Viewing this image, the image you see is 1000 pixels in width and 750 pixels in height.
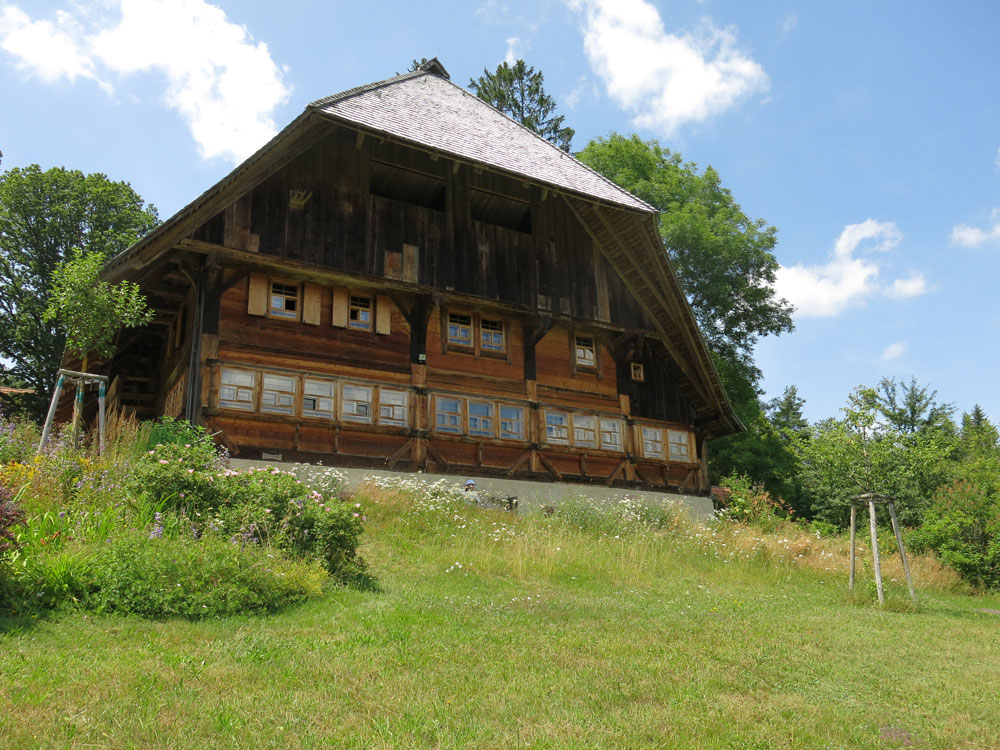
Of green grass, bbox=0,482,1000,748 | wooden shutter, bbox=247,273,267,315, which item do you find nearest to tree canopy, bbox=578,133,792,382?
wooden shutter, bbox=247,273,267,315

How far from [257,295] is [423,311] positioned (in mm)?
3656

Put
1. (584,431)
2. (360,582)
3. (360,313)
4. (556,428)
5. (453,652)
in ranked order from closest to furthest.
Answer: (453,652) → (360,582) → (360,313) → (556,428) → (584,431)

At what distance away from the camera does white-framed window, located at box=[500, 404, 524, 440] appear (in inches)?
786

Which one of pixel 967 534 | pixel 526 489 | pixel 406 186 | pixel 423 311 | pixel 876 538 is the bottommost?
pixel 967 534

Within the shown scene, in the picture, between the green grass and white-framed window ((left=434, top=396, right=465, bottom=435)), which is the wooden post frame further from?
white-framed window ((left=434, top=396, right=465, bottom=435))

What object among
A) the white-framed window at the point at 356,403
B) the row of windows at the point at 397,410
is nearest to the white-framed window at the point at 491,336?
the row of windows at the point at 397,410

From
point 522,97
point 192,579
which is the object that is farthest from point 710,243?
point 192,579

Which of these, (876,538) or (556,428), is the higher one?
(556,428)

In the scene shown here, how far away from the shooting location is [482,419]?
19.8m

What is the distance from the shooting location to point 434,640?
25.8ft

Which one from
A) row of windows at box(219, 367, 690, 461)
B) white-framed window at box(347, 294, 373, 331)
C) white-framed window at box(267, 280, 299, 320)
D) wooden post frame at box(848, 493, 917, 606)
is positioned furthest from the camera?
white-framed window at box(347, 294, 373, 331)

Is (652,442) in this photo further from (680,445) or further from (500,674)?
(500,674)

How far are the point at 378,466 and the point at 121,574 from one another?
32.6ft

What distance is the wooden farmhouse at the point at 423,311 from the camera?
17.3 meters
